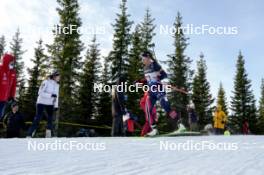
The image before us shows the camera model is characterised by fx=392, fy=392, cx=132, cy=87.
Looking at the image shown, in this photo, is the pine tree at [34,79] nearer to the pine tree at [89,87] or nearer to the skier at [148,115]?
the pine tree at [89,87]

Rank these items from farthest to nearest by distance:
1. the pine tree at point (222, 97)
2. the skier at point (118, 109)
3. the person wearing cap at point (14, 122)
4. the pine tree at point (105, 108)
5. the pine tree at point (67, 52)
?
1. the pine tree at point (222, 97)
2. the pine tree at point (105, 108)
3. the pine tree at point (67, 52)
4. the skier at point (118, 109)
5. the person wearing cap at point (14, 122)

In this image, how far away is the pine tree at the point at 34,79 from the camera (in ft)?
109

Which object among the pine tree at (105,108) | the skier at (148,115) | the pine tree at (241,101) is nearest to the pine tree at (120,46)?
the pine tree at (105,108)

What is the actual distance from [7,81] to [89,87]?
26.2m

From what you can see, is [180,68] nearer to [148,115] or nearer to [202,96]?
[202,96]

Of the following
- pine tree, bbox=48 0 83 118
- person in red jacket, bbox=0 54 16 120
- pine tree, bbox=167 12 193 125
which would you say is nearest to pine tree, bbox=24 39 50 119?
pine tree, bbox=48 0 83 118

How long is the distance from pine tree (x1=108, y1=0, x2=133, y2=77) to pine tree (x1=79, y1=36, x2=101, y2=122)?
1.98 m

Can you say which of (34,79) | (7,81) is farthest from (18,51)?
(7,81)

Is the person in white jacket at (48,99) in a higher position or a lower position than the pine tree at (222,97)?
lower

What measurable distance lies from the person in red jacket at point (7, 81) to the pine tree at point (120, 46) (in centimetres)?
2598

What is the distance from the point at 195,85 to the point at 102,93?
624 inches

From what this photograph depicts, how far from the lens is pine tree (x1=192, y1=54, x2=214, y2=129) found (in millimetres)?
45500

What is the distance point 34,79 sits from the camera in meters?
40.2

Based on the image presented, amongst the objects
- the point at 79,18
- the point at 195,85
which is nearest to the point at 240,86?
the point at 195,85
